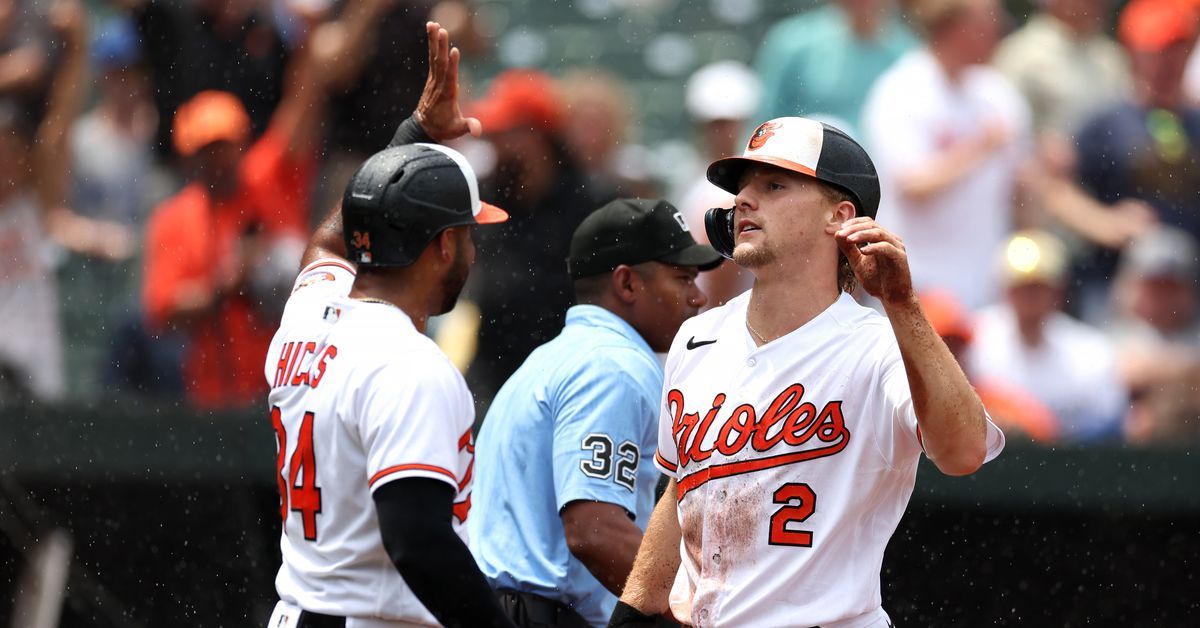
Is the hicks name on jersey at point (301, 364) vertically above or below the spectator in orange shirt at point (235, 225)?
above

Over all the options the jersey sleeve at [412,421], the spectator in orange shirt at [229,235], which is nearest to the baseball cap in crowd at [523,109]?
the spectator in orange shirt at [229,235]

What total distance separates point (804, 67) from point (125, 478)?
386 cm

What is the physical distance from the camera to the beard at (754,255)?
3850mm

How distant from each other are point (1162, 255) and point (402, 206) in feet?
16.1

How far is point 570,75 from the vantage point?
9.75 m

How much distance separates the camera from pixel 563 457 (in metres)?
4.63

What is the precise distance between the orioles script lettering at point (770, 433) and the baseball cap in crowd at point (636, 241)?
1.27 metres

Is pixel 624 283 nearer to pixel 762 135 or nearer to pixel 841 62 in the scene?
pixel 762 135

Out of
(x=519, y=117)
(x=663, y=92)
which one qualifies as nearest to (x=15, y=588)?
(x=519, y=117)

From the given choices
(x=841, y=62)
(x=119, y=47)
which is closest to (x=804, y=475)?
(x=841, y=62)

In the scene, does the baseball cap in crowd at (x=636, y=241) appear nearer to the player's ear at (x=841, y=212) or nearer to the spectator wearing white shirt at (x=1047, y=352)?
the player's ear at (x=841, y=212)

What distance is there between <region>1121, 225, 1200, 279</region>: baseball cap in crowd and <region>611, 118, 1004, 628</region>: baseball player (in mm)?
4055

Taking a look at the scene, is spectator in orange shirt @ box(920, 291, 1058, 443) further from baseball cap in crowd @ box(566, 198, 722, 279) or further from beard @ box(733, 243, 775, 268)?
beard @ box(733, 243, 775, 268)

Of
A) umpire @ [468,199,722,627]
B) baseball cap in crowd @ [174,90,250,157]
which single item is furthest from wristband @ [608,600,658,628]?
baseball cap in crowd @ [174,90,250,157]
